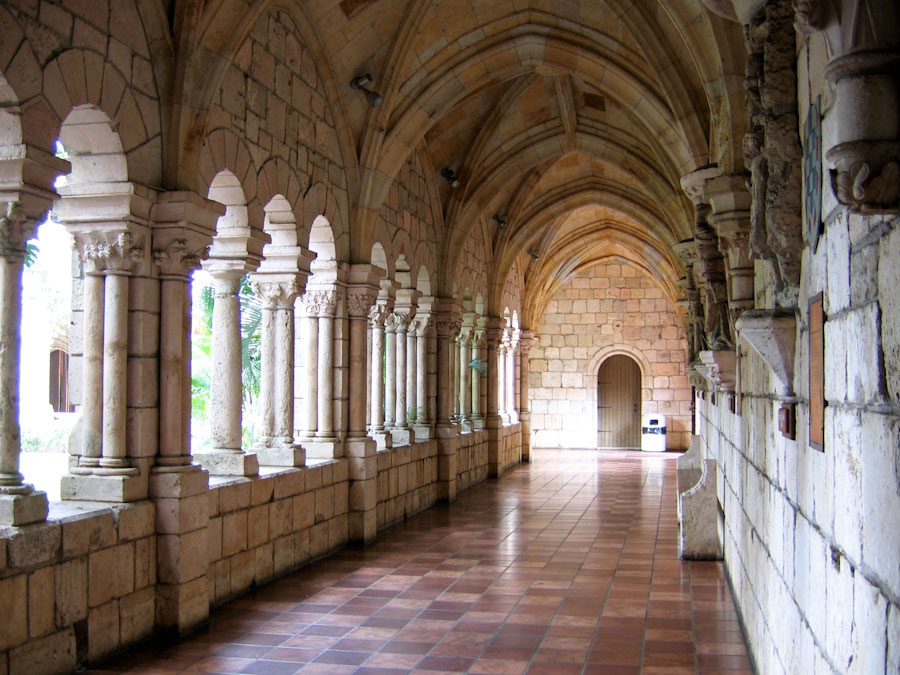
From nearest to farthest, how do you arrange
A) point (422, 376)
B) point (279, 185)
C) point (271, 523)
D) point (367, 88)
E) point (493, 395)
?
point (271, 523)
point (279, 185)
point (367, 88)
point (422, 376)
point (493, 395)

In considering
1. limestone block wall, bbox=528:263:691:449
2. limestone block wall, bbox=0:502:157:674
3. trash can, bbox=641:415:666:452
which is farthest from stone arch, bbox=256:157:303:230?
limestone block wall, bbox=528:263:691:449

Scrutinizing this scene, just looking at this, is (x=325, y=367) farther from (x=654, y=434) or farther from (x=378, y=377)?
(x=654, y=434)

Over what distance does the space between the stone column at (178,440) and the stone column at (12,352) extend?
849 mm

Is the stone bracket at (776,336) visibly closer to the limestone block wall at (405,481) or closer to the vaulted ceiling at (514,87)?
the vaulted ceiling at (514,87)

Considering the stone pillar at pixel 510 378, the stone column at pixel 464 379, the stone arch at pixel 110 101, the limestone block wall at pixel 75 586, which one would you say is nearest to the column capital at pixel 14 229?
the stone arch at pixel 110 101

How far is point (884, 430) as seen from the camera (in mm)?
1519

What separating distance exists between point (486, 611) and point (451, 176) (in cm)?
596

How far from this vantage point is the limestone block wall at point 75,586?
3449 millimetres

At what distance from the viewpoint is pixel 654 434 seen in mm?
18703

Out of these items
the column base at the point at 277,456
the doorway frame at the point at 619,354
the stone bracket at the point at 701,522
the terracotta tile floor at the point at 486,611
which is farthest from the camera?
the doorway frame at the point at 619,354

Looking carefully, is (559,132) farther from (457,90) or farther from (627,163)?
(457,90)

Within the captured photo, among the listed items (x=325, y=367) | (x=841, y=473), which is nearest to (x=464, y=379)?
(x=325, y=367)

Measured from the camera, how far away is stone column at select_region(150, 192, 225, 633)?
4434 millimetres

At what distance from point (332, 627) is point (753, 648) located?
2087 millimetres
